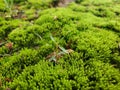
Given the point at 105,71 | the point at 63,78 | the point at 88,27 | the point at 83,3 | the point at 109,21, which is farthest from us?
the point at 83,3

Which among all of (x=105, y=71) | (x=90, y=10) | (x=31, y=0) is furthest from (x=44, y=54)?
(x=31, y=0)

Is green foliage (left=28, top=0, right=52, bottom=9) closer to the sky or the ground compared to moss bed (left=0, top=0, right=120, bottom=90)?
closer to the sky

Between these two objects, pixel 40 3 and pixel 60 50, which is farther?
pixel 40 3

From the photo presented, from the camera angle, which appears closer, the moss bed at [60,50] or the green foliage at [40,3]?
the moss bed at [60,50]

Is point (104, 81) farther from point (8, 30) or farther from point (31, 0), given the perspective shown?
point (31, 0)

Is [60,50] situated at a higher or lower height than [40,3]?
lower

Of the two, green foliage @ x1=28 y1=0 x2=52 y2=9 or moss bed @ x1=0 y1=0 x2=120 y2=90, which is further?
green foliage @ x1=28 y1=0 x2=52 y2=9

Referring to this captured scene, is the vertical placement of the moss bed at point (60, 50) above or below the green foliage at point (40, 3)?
below

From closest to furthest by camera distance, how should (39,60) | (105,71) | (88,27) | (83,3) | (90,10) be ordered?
1. (105,71)
2. (39,60)
3. (88,27)
4. (90,10)
5. (83,3)
